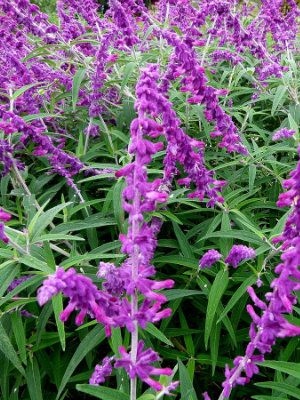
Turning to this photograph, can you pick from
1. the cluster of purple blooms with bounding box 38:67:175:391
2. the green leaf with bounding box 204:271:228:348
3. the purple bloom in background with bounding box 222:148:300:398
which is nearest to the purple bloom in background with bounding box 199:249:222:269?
the green leaf with bounding box 204:271:228:348

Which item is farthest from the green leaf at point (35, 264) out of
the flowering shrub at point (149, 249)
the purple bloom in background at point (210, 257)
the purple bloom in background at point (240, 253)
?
the purple bloom in background at point (240, 253)

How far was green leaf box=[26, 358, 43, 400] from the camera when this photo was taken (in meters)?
2.59

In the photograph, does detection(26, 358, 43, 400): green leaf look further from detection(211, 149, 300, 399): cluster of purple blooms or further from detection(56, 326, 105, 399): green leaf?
detection(211, 149, 300, 399): cluster of purple blooms

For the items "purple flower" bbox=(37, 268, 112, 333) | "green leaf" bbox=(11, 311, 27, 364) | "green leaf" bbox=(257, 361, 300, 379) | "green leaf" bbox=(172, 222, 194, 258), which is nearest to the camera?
"purple flower" bbox=(37, 268, 112, 333)

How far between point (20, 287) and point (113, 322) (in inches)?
45.4

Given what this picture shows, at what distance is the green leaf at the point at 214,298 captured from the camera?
2.45 m

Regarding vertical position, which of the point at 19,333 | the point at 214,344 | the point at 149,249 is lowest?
the point at 214,344

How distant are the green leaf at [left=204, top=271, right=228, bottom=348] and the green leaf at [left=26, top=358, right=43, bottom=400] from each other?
Result: 3.31 ft

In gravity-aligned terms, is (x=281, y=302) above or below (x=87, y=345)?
above

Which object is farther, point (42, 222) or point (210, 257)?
point (42, 222)

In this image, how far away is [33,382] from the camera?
262cm

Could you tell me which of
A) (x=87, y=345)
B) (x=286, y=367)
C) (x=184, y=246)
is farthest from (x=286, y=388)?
(x=184, y=246)

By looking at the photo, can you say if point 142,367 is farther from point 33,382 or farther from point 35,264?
point 33,382

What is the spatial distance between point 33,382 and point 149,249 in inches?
65.4
